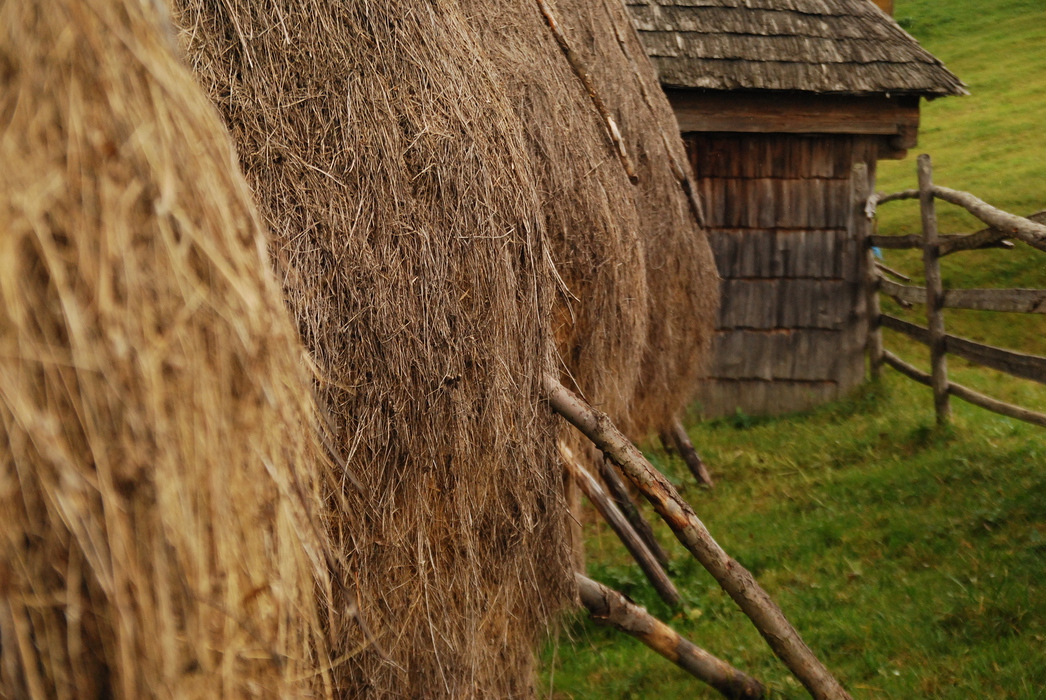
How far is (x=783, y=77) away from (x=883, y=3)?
29.0ft

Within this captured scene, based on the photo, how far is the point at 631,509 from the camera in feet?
19.6

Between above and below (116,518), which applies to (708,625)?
below

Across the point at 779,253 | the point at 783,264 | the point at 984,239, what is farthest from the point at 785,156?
the point at 984,239

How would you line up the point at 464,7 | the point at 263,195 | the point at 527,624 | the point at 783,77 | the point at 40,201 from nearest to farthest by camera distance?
the point at 40,201 → the point at 263,195 → the point at 527,624 → the point at 464,7 → the point at 783,77

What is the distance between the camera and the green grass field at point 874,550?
177 inches

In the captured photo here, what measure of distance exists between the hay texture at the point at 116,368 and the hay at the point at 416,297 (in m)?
0.77

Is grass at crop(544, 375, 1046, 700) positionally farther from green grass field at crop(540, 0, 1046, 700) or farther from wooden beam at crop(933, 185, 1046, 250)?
wooden beam at crop(933, 185, 1046, 250)

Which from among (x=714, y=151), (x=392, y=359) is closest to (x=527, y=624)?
(x=392, y=359)

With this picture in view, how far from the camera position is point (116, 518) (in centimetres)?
117

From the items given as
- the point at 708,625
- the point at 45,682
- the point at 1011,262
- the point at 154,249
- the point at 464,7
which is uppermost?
the point at 464,7

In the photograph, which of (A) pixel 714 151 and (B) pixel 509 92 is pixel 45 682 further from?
(A) pixel 714 151

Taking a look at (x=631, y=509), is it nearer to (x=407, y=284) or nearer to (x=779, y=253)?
(x=407, y=284)

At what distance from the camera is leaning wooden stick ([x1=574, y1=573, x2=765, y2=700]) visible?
137 inches

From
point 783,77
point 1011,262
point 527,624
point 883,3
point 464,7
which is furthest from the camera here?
point 883,3
